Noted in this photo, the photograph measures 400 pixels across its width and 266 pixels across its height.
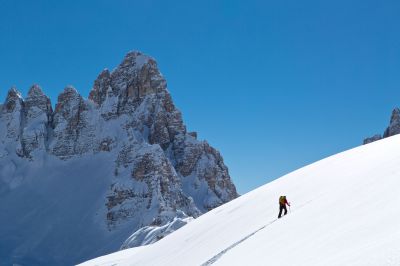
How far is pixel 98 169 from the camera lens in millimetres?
141000

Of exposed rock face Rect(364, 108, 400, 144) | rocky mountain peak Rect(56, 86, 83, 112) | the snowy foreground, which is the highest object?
rocky mountain peak Rect(56, 86, 83, 112)

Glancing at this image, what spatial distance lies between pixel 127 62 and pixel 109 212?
206ft

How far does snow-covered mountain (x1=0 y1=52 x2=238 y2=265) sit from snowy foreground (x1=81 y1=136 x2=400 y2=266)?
8033cm

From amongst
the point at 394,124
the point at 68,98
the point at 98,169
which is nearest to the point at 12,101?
the point at 68,98

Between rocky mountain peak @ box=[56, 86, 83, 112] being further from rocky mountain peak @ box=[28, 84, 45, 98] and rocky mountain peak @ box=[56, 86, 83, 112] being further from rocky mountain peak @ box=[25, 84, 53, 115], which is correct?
rocky mountain peak @ box=[28, 84, 45, 98]

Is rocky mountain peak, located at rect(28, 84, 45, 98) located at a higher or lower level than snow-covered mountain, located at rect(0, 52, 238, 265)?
higher

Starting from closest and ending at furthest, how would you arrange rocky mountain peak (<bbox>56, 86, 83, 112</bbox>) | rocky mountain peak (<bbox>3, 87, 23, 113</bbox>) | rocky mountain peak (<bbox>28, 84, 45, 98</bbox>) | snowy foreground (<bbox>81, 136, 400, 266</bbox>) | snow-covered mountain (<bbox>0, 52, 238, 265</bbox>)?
1. snowy foreground (<bbox>81, 136, 400, 266</bbox>)
2. snow-covered mountain (<bbox>0, 52, 238, 265</bbox>)
3. rocky mountain peak (<bbox>3, 87, 23, 113</bbox>)
4. rocky mountain peak (<bbox>56, 86, 83, 112</bbox>)
5. rocky mountain peak (<bbox>28, 84, 45, 98</bbox>)

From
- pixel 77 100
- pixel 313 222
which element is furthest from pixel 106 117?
pixel 313 222

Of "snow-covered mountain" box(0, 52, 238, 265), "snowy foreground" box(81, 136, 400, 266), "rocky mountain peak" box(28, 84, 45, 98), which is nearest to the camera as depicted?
"snowy foreground" box(81, 136, 400, 266)

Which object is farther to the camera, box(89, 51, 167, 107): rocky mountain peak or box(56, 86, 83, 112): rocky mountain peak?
box(89, 51, 167, 107): rocky mountain peak

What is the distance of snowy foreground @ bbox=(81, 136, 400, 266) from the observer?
8.88 meters

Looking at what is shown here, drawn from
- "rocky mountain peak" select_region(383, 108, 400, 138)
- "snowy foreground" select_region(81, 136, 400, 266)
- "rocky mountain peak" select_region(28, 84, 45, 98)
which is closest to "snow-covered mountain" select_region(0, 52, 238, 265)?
"rocky mountain peak" select_region(28, 84, 45, 98)

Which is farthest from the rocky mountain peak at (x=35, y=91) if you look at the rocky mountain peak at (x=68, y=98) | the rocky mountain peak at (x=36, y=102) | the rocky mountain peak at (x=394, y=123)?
the rocky mountain peak at (x=394, y=123)

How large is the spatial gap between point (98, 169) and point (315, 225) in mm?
132501
